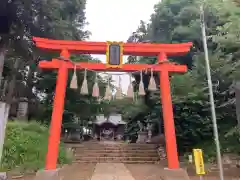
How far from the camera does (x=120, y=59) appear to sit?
10.3m

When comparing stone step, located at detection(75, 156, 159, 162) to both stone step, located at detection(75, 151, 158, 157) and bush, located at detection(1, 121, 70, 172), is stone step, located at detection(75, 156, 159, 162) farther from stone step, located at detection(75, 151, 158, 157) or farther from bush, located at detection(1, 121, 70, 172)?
bush, located at detection(1, 121, 70, 172)

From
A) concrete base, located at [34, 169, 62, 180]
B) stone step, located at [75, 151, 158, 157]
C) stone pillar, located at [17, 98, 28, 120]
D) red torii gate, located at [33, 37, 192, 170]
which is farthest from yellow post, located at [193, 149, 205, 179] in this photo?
stone pillar, located at [17, 98, 28, 120]

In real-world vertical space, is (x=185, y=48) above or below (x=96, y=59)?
below

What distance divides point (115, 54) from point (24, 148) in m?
5.85

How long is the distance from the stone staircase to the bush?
266 cm

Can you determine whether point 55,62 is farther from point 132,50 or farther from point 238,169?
point 238,169

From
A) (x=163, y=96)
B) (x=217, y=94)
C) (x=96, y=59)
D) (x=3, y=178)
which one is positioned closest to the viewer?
(x=3, y=178)

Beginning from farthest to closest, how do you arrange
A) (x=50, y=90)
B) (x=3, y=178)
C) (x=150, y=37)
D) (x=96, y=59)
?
1. (x=150, y=37)
2. (x=96, y=59)
3. (x=50, y=90)
4. (x=3, y=178)

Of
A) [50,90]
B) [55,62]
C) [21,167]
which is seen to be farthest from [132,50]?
[50,90]

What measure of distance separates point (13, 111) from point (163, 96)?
13507 millimetres

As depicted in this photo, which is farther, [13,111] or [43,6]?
[13,111]

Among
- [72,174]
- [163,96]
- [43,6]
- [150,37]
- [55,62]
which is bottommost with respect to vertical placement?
[72,174]

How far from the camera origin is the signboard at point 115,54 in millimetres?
10262

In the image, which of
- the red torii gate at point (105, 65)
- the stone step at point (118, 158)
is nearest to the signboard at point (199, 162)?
the red torii gate at point (105, 65)
